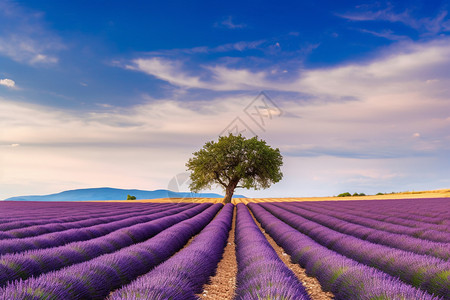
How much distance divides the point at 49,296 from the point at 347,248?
20.1ft

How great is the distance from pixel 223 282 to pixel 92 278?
2.47 meters

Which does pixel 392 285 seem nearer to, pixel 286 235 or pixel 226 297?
pixel 226 297

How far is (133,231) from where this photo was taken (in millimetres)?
9531

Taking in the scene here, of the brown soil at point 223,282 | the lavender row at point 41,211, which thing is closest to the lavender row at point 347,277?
the brown soil at point 223,282

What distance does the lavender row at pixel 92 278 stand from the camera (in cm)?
323

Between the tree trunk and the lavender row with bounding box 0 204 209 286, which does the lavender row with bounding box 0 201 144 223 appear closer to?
the lavender row with bounding box 0 204 209 286

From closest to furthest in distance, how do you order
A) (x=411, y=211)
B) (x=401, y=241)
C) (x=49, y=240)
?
1. (x=401, y=241)
2. (x=49, y=240)
3. (x=411, y=211)

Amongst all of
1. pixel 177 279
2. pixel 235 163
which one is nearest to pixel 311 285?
pixel 177 279

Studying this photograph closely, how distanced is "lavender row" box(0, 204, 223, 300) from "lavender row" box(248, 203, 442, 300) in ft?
10.3

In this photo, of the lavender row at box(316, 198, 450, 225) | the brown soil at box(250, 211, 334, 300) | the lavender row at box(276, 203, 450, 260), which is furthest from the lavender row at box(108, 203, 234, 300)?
the lavender row at box(316, 198, 450, 225)

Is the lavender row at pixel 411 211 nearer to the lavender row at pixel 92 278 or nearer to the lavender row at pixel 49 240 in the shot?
the lavender row at pixel 92 278

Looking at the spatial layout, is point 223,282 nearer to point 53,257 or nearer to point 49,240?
point 53,257

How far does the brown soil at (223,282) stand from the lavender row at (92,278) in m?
1.28

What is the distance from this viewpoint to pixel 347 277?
14.9 ft
